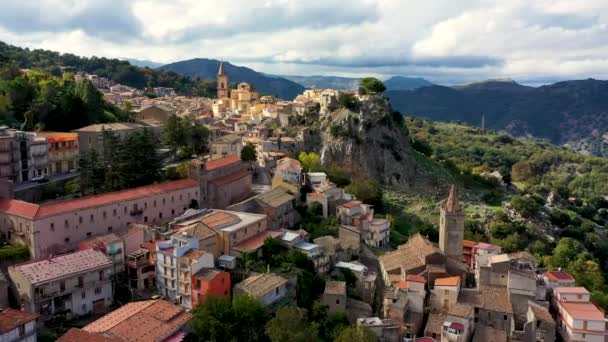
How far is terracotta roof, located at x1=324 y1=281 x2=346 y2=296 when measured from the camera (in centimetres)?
3547

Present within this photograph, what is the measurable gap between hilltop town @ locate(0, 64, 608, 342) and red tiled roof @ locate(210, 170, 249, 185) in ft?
1.07

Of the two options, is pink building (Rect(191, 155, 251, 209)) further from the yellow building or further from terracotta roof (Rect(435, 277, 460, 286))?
terracotta roof (Rect(435, 277, 460, 286))

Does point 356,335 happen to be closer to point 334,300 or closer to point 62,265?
point 334,300

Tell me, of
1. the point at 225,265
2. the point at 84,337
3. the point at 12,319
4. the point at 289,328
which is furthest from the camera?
the point at 225,265

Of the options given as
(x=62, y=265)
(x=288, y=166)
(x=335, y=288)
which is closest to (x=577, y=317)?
(x=335, y=288)

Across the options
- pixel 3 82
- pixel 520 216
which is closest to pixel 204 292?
pixel 3 82

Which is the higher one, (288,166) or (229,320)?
(288,166)

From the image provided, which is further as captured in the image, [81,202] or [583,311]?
[81,202]

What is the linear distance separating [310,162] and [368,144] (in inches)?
598

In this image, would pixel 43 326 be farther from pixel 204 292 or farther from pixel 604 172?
pixel 604 172

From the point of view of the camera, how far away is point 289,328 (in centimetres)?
2947

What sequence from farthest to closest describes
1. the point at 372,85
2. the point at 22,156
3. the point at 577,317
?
the point at 372,85
the point at 22,156
the point at 577,317

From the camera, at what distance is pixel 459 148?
139625 millimetres

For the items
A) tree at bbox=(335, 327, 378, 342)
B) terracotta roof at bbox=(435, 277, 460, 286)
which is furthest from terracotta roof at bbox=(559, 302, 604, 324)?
tree at bbox=(335, 327, 378, 342)
